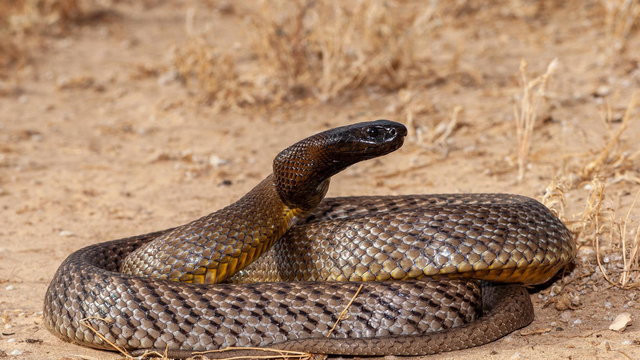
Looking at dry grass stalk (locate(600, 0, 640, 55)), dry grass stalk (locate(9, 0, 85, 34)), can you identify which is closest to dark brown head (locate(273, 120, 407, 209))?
dry grass stalk (locate(600, 0, 640, 55))

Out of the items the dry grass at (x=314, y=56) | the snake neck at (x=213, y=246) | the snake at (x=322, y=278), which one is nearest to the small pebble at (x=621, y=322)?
the snake at (x=322, y=278)

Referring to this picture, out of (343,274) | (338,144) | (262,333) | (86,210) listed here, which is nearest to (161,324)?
(262,333)

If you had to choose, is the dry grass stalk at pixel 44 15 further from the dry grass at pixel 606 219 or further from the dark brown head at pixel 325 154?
the dry grass at pixel 606 219

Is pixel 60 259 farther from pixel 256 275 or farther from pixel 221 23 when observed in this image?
pixel 221 23

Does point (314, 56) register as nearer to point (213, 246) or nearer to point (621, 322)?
point (213, 246)

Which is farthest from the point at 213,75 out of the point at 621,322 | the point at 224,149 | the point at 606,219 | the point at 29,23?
the point at 621,322

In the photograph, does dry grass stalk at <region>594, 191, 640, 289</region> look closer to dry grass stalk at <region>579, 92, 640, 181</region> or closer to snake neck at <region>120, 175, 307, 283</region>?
dry grass stalk at <region>579, 92, 640, 181</region>
